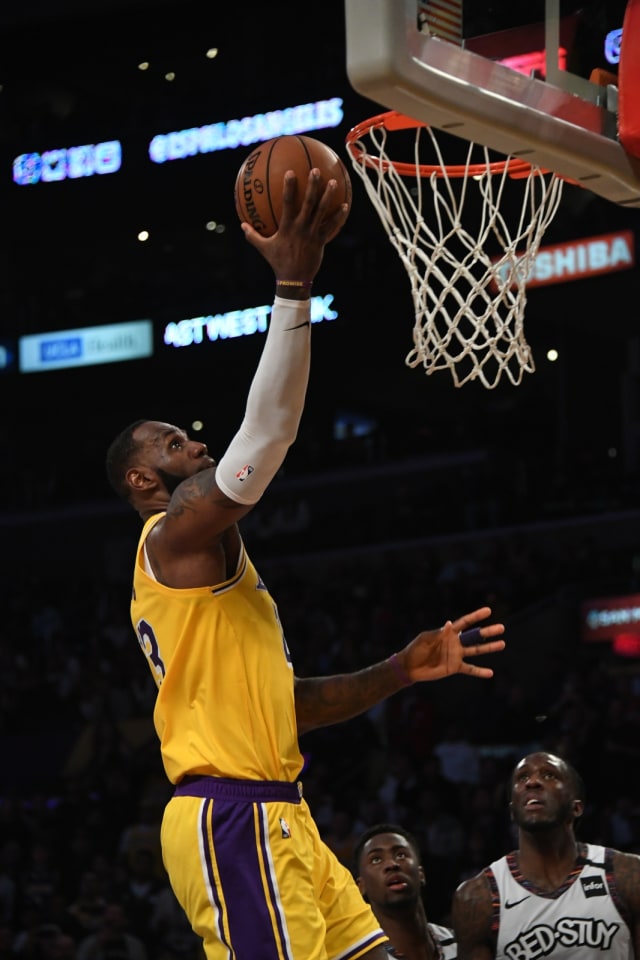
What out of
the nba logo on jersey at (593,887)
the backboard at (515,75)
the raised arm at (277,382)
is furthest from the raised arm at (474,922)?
the backboard at (515,75)

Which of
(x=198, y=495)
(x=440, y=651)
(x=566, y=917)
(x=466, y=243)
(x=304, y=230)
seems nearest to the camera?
(x=304, y=230)

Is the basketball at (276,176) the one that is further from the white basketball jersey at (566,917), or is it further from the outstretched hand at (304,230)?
the white basketball jersey at (566,917)

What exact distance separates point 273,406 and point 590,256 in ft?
37.5

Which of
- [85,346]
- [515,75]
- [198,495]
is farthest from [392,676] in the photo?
[85,346]

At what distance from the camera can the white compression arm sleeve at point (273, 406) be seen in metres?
3.49

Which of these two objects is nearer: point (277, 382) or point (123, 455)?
point (277, 382)

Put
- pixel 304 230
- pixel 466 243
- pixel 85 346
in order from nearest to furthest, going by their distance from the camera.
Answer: pixel 304 230 < pixel 466 243 < pixel 85 346

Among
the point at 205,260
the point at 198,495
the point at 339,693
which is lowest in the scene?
the point at 339,693

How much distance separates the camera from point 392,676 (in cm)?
409

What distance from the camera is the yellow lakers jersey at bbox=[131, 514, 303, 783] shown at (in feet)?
12.2

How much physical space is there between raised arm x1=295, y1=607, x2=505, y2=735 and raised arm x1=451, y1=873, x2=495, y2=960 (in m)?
1.44

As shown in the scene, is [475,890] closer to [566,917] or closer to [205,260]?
[566,917]

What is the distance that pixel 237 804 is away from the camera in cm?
367

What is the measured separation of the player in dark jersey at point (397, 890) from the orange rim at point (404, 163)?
234cm
